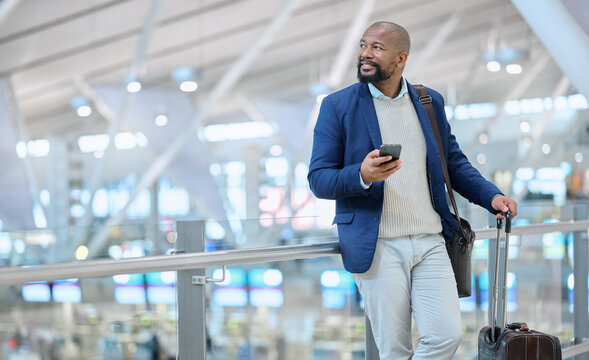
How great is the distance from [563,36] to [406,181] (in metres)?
3.40

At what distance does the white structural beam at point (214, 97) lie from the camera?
52.3ft

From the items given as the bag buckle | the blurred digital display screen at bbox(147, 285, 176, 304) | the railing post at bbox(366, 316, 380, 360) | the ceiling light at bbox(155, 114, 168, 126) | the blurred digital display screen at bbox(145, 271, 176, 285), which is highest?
the ceiling light at bbox(155, 114, 168, 126)

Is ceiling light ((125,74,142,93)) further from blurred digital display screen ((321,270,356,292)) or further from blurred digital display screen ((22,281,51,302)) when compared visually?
blurred digital display screen ((22,281,51,302))

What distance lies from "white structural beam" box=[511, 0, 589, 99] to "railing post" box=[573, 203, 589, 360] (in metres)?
1.21

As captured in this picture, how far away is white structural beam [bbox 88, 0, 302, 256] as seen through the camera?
1595cm

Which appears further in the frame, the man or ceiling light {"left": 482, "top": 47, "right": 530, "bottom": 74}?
ceiling light {"left": 482, "top": 47, "right": 530, "bottom": 74}

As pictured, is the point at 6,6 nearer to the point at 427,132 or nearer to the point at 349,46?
the point at 349,46

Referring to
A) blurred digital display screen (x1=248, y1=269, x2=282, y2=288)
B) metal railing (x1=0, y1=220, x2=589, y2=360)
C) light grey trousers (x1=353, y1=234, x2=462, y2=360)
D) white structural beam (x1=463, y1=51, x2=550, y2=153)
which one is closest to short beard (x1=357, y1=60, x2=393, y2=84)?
light grey trousers (x1=353, y1=234, x2=462, y2=360)

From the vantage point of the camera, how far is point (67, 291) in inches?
167

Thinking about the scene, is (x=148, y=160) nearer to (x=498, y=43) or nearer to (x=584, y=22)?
(x=498, y=43)

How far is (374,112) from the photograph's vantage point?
3.33 metres

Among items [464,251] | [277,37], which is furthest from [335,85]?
[464,251]

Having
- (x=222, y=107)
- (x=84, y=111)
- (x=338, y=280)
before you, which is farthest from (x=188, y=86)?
(x=338, y=280)

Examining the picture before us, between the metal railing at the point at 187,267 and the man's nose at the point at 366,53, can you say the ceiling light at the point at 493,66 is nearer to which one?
the metal railing at the point at 187,267
